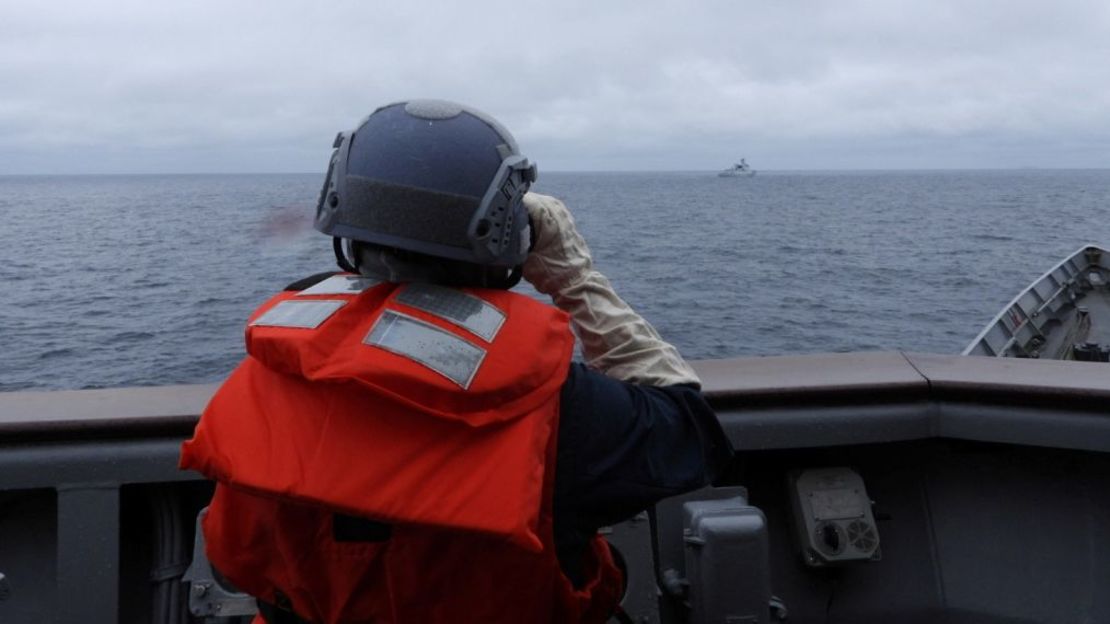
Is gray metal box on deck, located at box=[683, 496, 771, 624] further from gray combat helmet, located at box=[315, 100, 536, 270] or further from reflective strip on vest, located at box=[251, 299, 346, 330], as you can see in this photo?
reflective strip on vest, located at box=[251, 299, 346, 330]

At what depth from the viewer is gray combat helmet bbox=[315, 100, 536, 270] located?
63.9 inches

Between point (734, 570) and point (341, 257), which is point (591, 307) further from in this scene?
point (734, 570)

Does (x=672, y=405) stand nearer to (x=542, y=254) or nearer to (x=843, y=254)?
(x=542, y=254)

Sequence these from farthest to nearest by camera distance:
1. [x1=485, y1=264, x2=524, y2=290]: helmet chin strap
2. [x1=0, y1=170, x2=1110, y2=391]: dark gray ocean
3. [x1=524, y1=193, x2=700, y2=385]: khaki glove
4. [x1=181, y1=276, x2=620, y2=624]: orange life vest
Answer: [x1=0, y1=170, x2=1110, y2=391]: dark gray ocean
[x1=524, y1=193, x2=700, y2=385]: khaki glove
[x1=485, y1=264, x2=524, y2=290]: helmet chin strap
[x1=181, y1=276, x2=620, y2=624]: orange life vest

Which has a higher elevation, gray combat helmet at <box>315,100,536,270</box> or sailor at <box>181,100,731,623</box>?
gray combat helmet at <box>315,100,536,270</box>

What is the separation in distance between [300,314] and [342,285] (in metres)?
0.14

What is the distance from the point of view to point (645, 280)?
104 ft

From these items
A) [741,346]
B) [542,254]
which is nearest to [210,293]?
[741,346]

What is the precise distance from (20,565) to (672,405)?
224 centimetres

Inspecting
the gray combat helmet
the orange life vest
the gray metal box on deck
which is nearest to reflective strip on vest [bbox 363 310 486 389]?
the orange life vest

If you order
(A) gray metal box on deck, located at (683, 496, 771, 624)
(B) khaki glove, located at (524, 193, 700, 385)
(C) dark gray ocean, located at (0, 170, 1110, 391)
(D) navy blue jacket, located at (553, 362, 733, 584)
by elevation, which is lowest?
(C) dark gray ocean, located at (0, 170, 1110, 391)

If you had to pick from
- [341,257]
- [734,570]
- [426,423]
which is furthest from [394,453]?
[734,570]

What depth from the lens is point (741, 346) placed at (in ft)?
70.2

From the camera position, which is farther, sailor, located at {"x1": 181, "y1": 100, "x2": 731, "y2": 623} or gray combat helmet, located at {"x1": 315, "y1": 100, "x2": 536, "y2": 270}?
gray combat helmet, located at {"x1": 315, "y1": 100, "x2": 536, "y2": 270}
